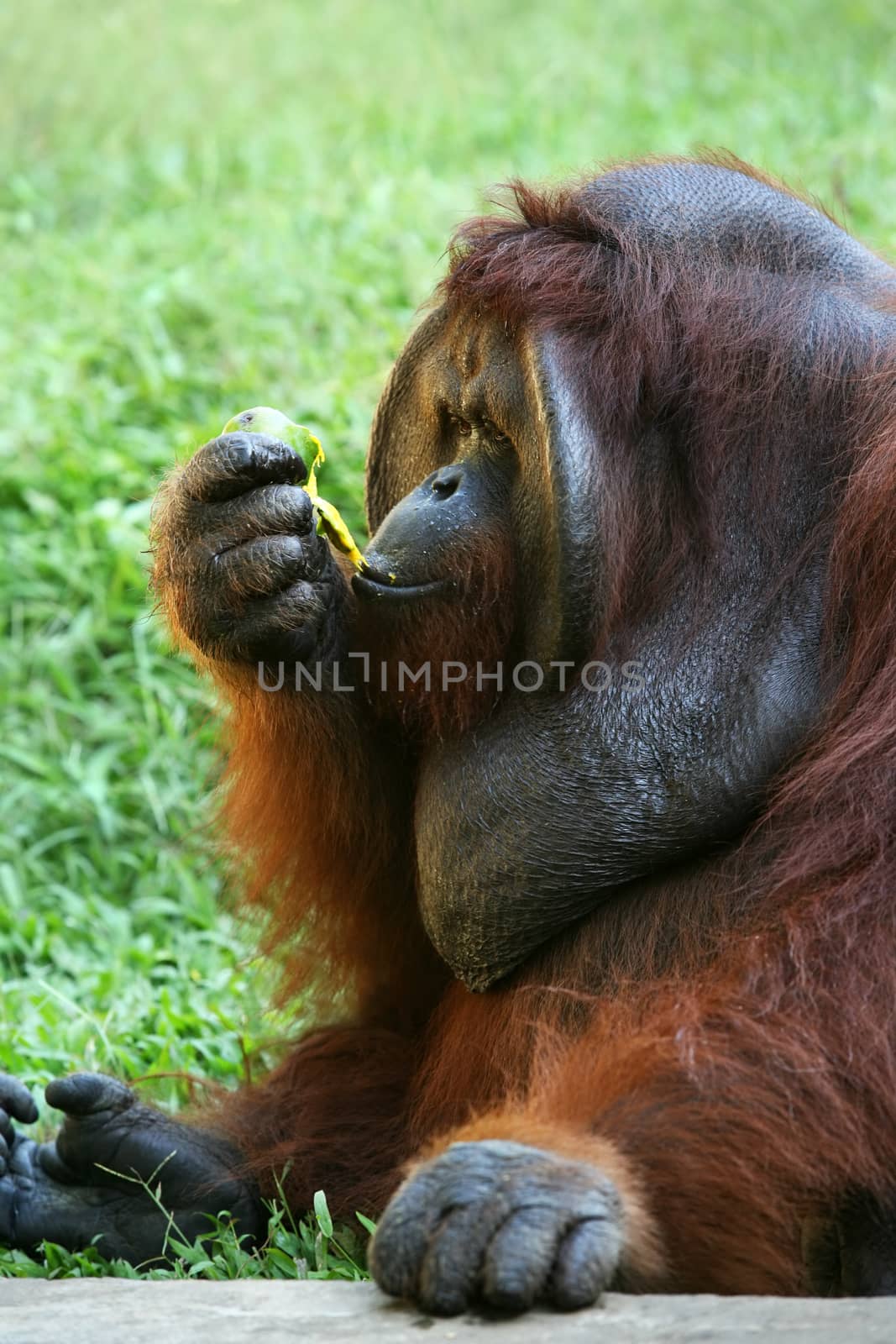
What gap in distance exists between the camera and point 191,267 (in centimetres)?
586

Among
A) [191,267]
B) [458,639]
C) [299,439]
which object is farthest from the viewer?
[191,267]

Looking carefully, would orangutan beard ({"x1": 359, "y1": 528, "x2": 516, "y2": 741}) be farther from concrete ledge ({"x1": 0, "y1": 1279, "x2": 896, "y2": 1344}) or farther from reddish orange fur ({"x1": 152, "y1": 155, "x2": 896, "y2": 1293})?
concrete ledge ({"x1": 0, "y1": 1279, "x2": 896, "y2": 1344})

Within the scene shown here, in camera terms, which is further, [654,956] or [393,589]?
[393,589]

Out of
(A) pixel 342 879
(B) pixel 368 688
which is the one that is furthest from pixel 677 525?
(A) pixel 342 879

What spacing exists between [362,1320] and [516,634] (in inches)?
44.1

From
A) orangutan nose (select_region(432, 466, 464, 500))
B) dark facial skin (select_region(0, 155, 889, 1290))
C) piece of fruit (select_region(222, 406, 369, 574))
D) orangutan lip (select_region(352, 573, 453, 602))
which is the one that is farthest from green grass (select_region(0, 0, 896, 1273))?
orangutan nose (select_region(432, 466, 464, 500))

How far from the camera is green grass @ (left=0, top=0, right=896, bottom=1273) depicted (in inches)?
154

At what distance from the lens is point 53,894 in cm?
404

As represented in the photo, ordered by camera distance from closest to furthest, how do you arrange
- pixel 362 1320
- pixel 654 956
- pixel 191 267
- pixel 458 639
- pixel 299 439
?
pixel 362 1320
pixel 654 956
pixel 458 639
pixel 299 439
pixel 191 267

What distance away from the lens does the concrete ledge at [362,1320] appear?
165cm

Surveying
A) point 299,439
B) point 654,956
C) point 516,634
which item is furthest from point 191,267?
point 654,956

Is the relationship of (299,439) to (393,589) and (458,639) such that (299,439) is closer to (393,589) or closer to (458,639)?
(393,589)

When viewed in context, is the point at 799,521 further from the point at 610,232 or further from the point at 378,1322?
the point at 378,1322

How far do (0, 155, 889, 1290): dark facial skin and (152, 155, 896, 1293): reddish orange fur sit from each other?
6cm
